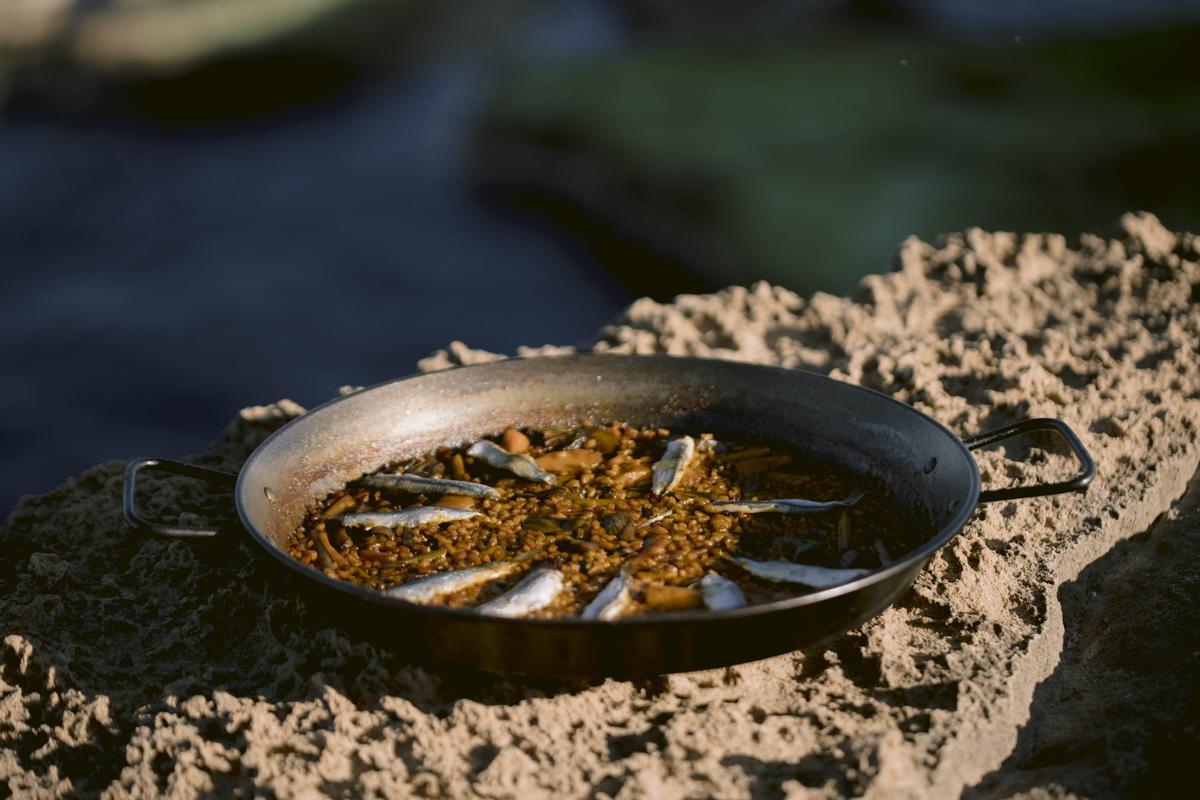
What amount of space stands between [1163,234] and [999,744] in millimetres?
3283

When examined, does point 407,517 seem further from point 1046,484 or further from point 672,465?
point 1046,484

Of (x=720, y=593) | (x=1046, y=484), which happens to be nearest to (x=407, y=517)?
(x=720, y=593)

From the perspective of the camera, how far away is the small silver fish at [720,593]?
94.0 inches

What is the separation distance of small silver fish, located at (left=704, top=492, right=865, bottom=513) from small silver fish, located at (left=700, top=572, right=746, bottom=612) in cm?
36

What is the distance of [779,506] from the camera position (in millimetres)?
2830

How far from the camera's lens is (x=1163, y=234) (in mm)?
4863

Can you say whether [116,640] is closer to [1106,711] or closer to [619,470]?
[619,470]

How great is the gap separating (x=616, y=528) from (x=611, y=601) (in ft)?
1.34

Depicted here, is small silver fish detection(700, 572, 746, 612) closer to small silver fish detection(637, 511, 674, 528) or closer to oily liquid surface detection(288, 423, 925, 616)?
oily liquid surface detection(288, 423, 925, 616)

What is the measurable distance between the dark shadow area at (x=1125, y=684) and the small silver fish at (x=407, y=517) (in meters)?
1.35

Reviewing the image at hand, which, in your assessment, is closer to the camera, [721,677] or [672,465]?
[721,677]

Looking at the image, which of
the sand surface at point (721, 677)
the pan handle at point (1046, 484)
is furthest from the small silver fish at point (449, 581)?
the pan handle at point (1046, 484)

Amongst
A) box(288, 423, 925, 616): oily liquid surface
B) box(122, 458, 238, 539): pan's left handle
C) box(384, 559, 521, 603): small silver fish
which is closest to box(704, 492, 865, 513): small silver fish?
box(288, 423, 925, 616): oily liquid surface

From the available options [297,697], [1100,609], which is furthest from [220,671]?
[1100,609]
